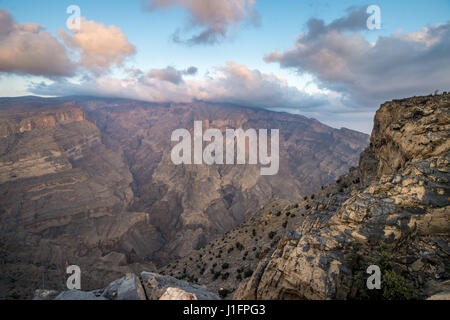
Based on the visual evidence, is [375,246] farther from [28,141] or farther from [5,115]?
[5,115]

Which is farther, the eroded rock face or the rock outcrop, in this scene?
the eroded rock face

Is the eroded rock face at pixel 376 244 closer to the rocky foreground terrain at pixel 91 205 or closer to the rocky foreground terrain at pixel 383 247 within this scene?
the rocky foreground terrain at pixel 383 247

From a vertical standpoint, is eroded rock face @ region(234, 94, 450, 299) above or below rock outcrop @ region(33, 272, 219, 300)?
above

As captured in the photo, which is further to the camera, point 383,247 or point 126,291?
point 383,247

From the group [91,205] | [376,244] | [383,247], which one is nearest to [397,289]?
[383,247]

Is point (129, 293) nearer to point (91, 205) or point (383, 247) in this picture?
point (383, 247)

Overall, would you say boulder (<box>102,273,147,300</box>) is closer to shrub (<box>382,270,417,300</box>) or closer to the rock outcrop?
the rock outcrop

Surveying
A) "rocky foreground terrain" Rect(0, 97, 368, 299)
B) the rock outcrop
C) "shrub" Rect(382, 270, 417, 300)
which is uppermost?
"shrub" Rect(382, 270, 417, 300)

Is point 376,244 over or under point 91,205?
over

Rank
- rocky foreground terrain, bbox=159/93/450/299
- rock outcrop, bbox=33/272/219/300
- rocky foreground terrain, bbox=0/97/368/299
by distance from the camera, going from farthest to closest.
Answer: rocky foreground terrain, bbox=0/97/368/299 < rocky foreground terrain, bbox=159/93/450/299 < rock outcrop, bbox=33/272/219/300

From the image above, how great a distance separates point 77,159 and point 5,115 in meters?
59.1

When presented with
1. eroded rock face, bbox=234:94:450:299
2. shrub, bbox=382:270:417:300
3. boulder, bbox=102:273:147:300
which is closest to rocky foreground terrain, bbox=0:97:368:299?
boulder, bbox=102:273:147:300

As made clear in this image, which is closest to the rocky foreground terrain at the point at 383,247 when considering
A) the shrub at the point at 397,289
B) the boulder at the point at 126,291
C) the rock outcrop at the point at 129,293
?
the shrub at the point at 397,289
